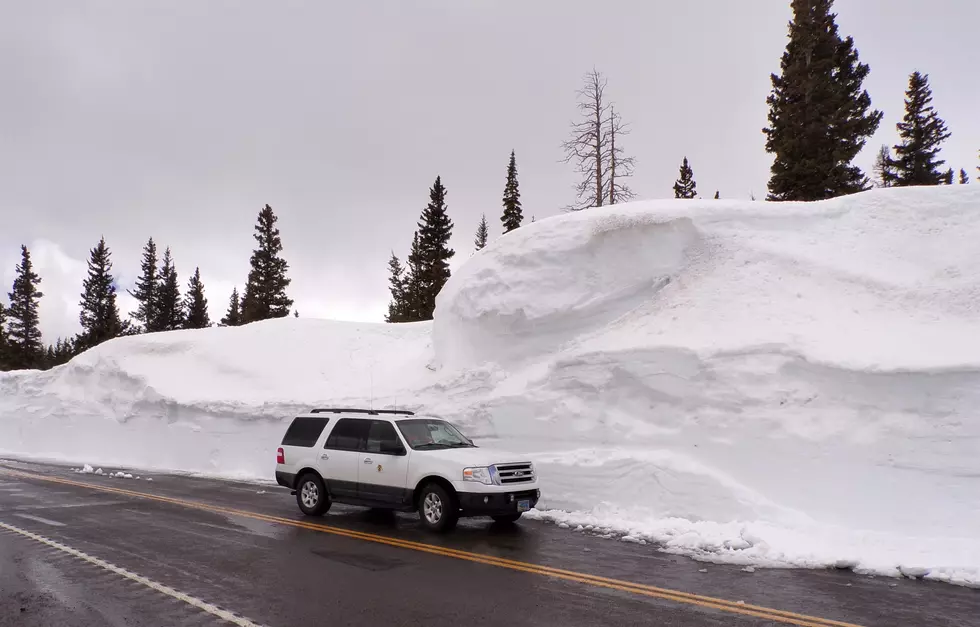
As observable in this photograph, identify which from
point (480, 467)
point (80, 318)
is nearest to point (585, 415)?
point (480, 467)

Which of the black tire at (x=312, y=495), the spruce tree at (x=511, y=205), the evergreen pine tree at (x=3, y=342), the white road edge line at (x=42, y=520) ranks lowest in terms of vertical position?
the white road edge line at (x=42, y=520)

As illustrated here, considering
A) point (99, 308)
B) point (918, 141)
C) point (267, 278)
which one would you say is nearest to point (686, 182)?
point (918, 141)

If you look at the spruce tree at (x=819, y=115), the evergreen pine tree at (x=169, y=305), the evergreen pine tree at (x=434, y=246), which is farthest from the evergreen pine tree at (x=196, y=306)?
the spruce tree at (x=819, y=115)

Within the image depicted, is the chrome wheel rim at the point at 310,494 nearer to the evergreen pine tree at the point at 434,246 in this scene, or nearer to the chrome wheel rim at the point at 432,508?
the chrome wheel rim at the point at 432,508

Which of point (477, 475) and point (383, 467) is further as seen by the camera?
point (383, 467)

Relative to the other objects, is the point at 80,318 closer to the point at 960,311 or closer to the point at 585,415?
the point at 585,415

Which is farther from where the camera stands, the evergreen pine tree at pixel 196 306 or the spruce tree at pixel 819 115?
the evergreen pine tree at pixel 196 306

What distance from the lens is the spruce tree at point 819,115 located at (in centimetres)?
2798

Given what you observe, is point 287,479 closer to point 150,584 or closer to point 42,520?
point 42,520

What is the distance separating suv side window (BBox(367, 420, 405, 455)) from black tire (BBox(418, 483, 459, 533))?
0.87 metres

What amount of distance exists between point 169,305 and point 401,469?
65.5 meters

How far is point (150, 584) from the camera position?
Answer: 6.82m

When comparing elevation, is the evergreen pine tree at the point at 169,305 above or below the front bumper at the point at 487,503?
above

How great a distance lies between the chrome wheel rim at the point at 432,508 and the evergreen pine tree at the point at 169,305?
64837 mm
